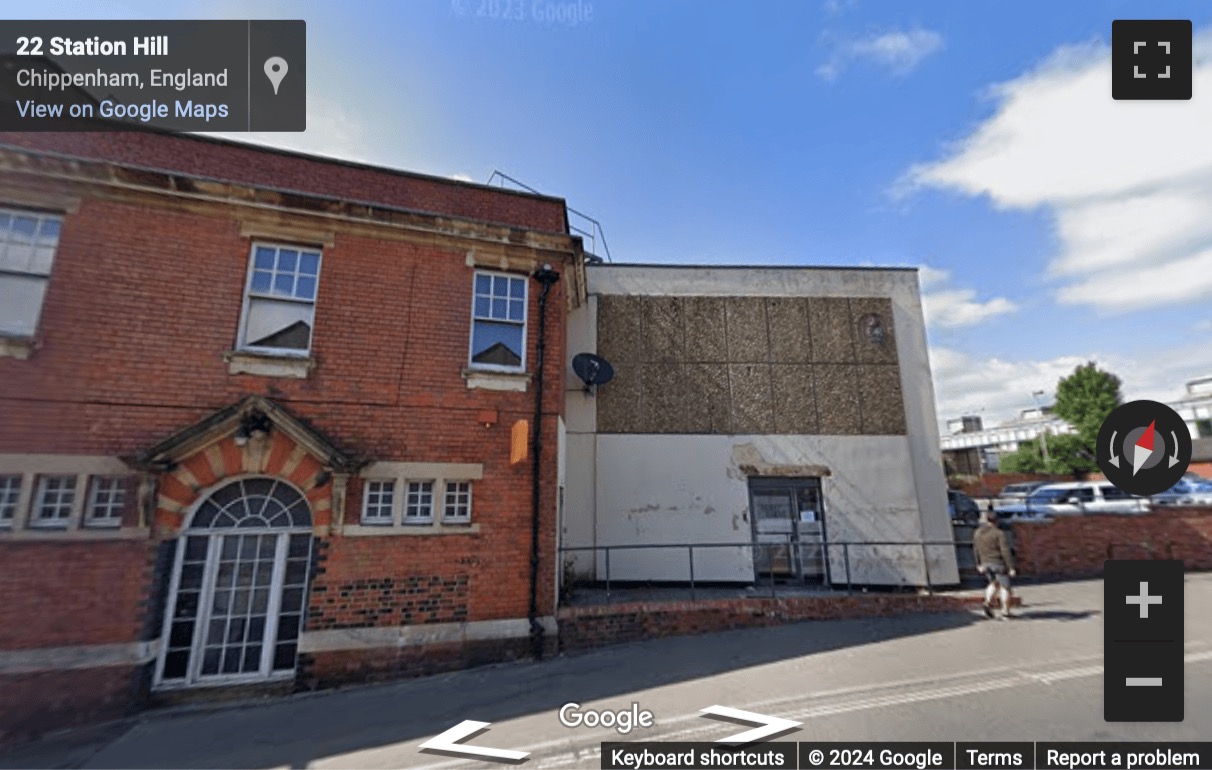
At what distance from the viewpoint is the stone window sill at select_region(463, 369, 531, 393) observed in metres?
7.13

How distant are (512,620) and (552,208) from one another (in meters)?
6.94

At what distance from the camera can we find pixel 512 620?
21.9 ft

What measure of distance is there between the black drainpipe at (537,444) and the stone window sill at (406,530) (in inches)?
34.7

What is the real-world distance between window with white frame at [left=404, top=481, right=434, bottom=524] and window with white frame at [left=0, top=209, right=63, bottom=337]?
4.88 metres

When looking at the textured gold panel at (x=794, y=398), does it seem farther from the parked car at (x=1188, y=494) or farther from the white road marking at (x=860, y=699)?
the parked car at (x=1188, y=494)

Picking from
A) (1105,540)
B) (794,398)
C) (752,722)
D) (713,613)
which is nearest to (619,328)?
(794,398)

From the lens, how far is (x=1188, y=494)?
19812 mm

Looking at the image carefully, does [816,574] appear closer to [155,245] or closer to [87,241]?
[155,245]

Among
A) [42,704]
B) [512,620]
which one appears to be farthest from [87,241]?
[512,620]

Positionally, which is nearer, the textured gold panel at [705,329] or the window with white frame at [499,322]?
the window with white frame at [499,322]

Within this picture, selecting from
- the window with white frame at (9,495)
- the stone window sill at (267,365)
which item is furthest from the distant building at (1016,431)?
the window with white frame at (9,495)

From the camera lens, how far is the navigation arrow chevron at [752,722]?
4.41 m

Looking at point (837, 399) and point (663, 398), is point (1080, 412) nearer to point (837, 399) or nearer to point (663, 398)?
point (837, 399)

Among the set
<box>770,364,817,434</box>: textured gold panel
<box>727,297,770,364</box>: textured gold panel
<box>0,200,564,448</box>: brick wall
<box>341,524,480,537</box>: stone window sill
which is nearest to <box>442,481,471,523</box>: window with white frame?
<box>341,524,480,537</box>: stone window sill
